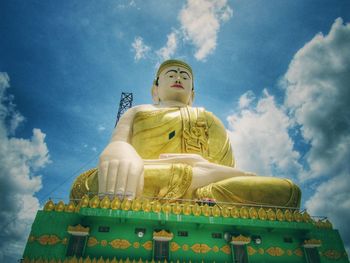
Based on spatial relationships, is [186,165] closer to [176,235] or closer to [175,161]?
[175,161]

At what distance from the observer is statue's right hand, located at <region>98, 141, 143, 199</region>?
559cm

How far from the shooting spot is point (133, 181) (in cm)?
571

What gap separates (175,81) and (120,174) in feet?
14.8

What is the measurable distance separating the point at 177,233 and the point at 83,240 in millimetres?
1703

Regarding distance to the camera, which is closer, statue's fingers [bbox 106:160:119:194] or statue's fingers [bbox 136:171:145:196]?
statue's fingers [bbox 106:160:119:194]

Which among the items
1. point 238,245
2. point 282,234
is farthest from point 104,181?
point 282,234

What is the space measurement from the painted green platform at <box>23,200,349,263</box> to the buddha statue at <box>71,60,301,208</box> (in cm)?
62

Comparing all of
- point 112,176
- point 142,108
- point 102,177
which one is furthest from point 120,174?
point 142,108

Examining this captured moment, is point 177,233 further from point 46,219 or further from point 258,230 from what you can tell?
point 46,219

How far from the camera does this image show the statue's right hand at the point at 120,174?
5586mm

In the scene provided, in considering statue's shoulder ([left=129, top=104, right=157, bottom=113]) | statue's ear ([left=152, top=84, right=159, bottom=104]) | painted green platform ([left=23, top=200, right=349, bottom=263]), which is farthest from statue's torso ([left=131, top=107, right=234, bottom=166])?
painted green platform ([left=23, top=200, right=349, bottom=263])

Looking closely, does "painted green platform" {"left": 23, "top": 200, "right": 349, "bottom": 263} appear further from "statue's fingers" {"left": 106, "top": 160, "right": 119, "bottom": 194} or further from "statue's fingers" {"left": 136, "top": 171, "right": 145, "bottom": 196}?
"statue's fingers" {"left": 136, "top": 171, "right": 145, "bottom": 196}

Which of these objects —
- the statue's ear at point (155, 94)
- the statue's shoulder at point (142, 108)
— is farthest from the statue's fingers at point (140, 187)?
the statue's ear at point (155, 94)

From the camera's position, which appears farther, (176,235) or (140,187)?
(140,187)
